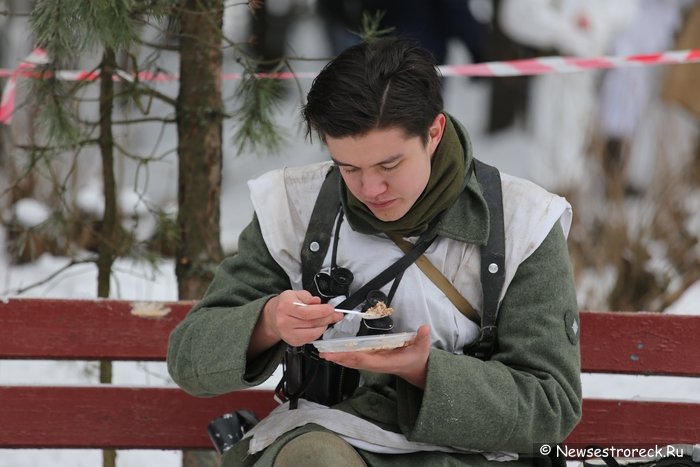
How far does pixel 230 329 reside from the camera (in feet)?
7.65

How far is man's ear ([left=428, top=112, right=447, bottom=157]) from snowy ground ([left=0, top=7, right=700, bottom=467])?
102 centimetres

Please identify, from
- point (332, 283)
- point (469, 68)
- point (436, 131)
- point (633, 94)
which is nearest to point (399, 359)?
point (332, 283)

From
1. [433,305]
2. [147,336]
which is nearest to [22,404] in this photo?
[147,336]

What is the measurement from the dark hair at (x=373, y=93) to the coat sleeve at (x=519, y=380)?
0.41 m

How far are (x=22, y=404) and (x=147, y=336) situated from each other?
38 centimetres

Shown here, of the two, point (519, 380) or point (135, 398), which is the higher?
point (519, 380)

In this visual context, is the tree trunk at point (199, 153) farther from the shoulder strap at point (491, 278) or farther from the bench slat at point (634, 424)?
the shoulder strap at point (491, 278)

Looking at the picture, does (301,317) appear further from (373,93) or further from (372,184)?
(373,93)

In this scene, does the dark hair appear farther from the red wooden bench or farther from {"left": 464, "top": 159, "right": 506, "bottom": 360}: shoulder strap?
the red wooden bench

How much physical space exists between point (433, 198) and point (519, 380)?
41 centimetres

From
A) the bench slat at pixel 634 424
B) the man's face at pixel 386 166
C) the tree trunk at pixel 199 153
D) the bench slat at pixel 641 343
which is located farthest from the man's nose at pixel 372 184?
the tree trunk at pixel 199 153

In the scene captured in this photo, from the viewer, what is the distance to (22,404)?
9.97ft

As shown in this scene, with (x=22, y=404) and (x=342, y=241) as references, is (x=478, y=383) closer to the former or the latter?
(x=342, y=241)

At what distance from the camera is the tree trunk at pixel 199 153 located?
349cm
